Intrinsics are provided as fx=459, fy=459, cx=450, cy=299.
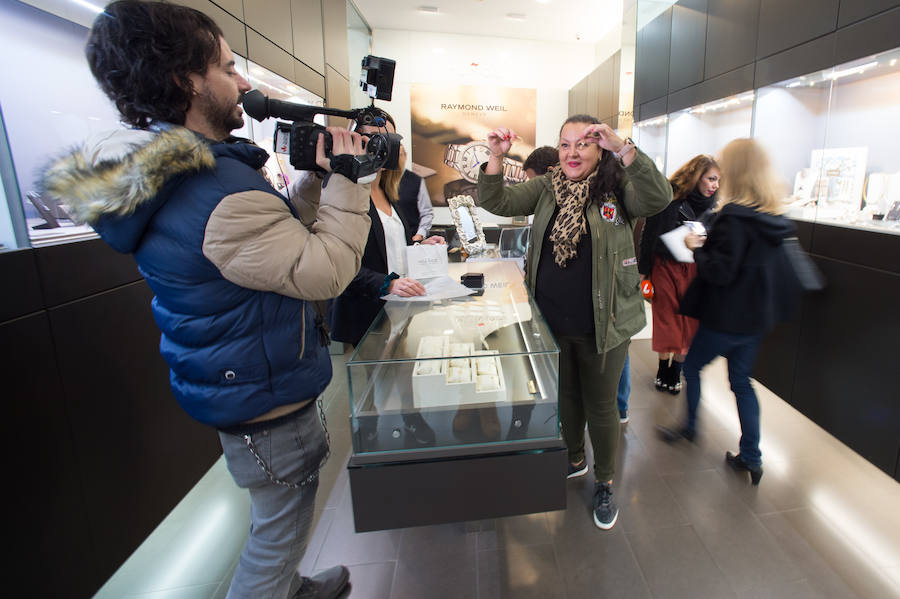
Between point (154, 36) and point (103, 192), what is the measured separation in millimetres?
317

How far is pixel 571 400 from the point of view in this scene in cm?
206

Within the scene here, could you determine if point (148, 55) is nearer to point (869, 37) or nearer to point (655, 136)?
point (869, 37)

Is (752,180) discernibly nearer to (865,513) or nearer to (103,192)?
(865,513)

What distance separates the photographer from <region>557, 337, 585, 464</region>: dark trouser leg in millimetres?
1902

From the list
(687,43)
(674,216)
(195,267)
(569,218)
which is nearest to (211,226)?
(195,267)

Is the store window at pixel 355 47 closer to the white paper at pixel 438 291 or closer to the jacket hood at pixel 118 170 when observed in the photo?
the white paper at pixel 438 291

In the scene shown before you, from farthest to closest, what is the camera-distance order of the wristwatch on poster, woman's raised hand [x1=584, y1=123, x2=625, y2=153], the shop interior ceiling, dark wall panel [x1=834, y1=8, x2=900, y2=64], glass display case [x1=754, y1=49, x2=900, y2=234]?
the wristwatch on poster < the shop interior ceiling < glass display case [x1=754, y1=49, x2=900, y2=234] < dark wall panel [x1=834, y1=8, x2=900, y2=64] < woman's raised hand [x1=584, y1=123, x2=625, y2=153]

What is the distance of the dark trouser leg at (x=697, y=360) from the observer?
2.24 m

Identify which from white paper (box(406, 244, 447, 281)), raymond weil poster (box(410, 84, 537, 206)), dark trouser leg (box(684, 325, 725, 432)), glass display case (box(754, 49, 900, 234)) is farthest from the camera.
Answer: raymond weil poster (box(410, 84, 537, 206))

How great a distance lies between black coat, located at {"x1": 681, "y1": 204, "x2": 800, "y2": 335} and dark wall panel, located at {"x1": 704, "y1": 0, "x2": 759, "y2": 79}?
6.34 ft

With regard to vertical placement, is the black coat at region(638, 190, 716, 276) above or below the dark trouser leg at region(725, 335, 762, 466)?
above

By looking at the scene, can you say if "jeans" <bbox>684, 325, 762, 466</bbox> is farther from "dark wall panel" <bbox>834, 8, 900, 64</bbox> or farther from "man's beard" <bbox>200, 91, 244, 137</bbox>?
"man's beard" <bbox>200, 91, 244, 137</bbox>

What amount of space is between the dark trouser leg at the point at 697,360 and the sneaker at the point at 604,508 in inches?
31.2

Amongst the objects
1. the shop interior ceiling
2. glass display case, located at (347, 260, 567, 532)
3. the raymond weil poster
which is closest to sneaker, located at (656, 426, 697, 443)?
glass display case, located at (347, 260, 567, 532)
